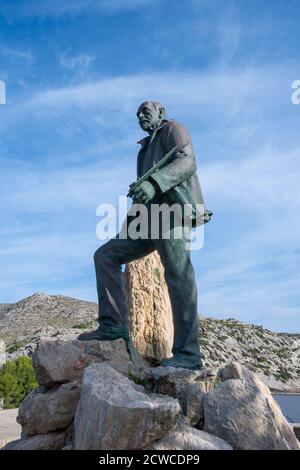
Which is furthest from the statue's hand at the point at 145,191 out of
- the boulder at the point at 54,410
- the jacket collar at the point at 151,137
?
the boulder at the point at 54,410

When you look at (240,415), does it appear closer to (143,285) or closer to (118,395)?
(118,395)

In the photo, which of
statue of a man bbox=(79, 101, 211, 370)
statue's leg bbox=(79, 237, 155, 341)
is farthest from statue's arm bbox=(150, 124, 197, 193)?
statue's leg bbox=(79, 237, 155, 341)

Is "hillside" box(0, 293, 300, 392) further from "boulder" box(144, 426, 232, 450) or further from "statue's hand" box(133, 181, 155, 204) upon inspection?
"boulder" box(144, 426, 232, 450)

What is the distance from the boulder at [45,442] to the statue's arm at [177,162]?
225 centimetres

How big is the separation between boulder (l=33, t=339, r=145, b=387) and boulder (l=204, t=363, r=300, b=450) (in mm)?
972

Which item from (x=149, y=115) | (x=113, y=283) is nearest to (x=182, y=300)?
(x=113, y=283)

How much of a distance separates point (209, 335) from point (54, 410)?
36.2 m

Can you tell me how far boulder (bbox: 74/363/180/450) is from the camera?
351cm

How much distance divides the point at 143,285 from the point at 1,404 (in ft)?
45.3

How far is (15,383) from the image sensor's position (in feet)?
70.1

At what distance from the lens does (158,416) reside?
3.55 meters

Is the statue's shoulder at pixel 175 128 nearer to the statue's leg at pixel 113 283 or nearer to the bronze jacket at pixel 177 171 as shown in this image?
the bronze jacket at pixel 177 171

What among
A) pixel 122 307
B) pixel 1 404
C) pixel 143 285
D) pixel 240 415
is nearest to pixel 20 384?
pixel 1 404

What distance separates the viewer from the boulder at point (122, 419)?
351 centimetres
